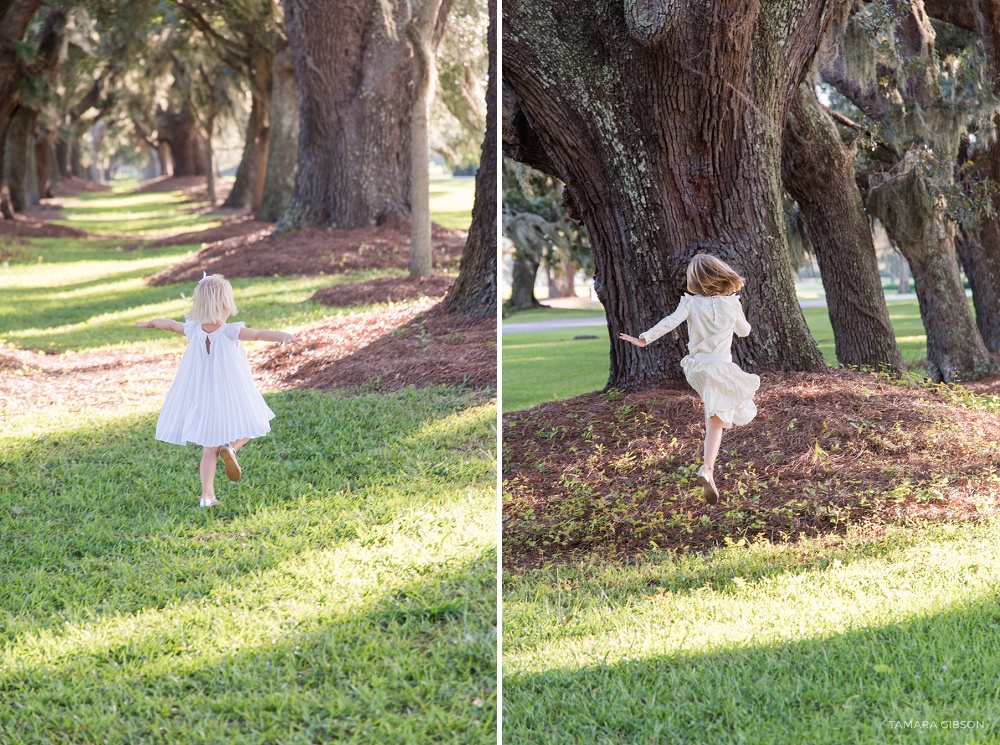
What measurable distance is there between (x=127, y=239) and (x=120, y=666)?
69.0 ft

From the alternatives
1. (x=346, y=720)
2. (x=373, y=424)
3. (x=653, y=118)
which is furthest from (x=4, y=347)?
(x=346, y=720)

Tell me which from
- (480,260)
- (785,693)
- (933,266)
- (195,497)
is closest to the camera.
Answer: (785,693)

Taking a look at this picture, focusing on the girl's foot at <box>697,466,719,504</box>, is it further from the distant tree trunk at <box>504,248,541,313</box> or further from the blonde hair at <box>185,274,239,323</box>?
the distant tree trunk at <box>504,248,541,313</box>

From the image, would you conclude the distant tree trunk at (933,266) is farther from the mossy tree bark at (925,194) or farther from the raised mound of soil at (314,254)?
the raised mound of soil at (314,254)

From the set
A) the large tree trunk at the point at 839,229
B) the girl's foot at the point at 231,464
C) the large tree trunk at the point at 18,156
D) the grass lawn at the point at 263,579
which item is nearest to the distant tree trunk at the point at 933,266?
the large tree trunk at the point at 839,229

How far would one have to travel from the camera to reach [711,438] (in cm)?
415

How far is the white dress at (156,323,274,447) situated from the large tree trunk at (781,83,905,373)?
516 centimetres

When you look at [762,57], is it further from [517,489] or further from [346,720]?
[346,720]

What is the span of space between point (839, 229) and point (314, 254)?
24.8ft

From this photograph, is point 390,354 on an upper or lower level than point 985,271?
lower

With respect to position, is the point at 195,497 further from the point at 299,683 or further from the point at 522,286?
the point at 522,286

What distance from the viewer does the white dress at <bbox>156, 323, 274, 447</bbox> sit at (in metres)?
4.43

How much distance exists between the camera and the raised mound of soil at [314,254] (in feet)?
42.9

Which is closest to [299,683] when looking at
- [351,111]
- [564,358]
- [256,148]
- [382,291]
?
[382,291]
